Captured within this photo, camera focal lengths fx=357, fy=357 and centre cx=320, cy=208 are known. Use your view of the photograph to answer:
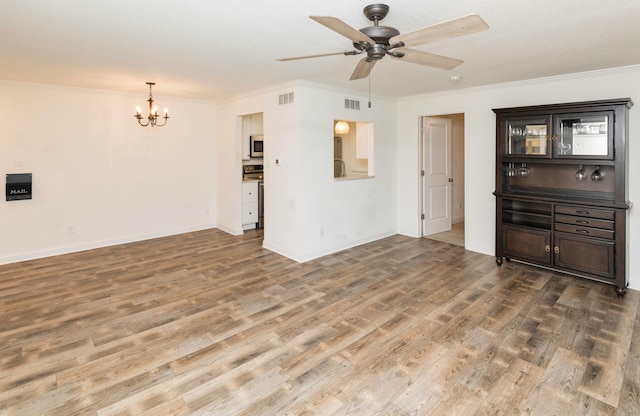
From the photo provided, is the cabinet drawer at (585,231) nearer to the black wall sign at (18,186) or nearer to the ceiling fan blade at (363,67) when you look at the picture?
the ceiling fan blade at (363,67)

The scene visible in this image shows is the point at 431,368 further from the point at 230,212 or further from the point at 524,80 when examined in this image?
the point at 230,212

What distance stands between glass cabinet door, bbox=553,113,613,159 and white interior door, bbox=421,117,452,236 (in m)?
2.24

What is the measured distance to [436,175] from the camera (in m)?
6.43

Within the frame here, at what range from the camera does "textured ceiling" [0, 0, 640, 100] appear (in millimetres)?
2412

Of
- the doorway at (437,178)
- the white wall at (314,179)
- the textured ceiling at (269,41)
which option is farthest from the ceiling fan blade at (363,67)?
the doorway at (437,178)

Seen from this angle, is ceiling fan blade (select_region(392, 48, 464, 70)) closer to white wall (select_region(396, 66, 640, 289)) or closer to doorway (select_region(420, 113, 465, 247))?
white wall (select_region(396, 66, 640, 289))

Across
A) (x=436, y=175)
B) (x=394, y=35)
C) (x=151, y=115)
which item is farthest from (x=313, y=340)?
(x=436, y=175)

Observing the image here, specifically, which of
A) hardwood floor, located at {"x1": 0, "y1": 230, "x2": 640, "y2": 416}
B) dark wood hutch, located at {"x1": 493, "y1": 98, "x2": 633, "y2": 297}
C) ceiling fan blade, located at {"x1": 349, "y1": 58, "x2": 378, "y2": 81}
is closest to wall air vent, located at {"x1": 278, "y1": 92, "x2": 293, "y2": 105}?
ceiling fan blade, located at {"x1": 349, "y1": 58, "x2": 378, "y2": 81}

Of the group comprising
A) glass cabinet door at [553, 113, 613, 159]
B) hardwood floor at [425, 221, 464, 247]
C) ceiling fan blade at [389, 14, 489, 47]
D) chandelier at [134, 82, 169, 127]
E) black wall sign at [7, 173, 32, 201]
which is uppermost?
chandelier at [134, 82, 169, 127]

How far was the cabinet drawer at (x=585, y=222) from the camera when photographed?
12.5ft

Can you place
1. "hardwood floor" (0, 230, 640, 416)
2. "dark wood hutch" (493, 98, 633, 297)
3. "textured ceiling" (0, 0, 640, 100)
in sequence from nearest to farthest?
"hardwood floor" (0, 230, 640, 416), "textured ceiling" (0, 0, 640, 100), "dark wood hutch" (493, 98, 633, 297)

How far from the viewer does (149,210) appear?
6156 millimetres

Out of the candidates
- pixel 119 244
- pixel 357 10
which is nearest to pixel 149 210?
pixel 119 244

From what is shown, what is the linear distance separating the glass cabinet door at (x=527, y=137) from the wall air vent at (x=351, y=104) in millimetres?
2123
